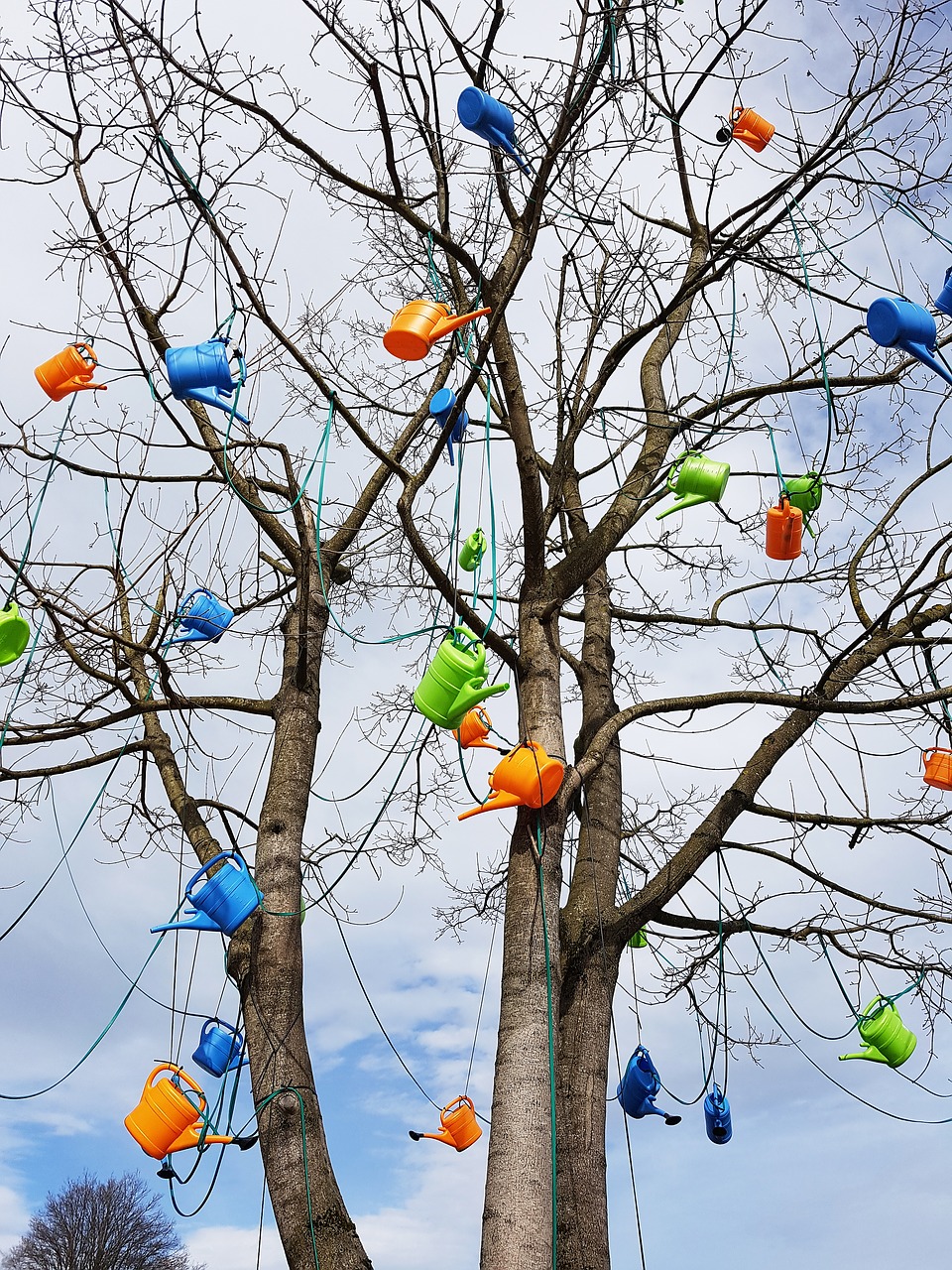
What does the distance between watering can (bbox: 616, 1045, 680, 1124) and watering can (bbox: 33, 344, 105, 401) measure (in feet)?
9.81

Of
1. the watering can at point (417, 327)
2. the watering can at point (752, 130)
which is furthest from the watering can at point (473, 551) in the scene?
the watering can at point (752, 130)

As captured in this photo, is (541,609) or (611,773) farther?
(611,773)

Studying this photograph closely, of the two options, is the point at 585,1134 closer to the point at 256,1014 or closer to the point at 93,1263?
the point at 256,1014

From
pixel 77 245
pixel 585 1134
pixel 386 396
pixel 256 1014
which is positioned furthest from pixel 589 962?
pixel 77 245

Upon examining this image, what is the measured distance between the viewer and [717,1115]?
4207 mm

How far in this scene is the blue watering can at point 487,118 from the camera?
3121mm

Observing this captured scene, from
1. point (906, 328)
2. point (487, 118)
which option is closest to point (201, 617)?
point (487, 118)

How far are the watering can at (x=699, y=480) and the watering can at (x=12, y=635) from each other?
1971 mm

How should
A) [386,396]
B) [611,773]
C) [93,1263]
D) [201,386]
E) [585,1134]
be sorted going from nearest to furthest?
[201,386]
[585,1134]
[611,773]
[386,396]
[93,1263]

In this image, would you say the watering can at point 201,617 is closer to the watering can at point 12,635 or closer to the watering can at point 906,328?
the watering can at point 12,635

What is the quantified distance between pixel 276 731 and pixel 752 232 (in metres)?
2.40

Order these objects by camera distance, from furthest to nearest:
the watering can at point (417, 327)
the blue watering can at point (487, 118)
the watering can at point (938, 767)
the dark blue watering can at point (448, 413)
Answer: the watering can at point (938, 767) < the dark blue watering can at point (448, 413) < the blue watering can at point (487, 118) < the watering can at point (417, 327)

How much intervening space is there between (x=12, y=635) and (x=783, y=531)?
259 cm

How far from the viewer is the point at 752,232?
3.83m
